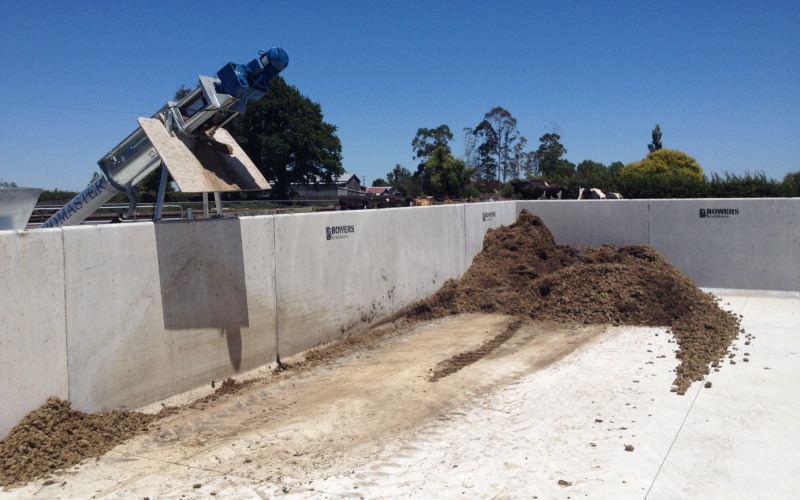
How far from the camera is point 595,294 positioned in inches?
430

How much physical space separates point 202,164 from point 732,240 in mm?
10777

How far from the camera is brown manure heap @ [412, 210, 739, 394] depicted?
9.40 meters

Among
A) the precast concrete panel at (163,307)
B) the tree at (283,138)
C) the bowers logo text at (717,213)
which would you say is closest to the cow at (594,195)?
the bowers logo text at (717,213)

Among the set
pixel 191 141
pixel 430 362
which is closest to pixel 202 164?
pixel 191 141

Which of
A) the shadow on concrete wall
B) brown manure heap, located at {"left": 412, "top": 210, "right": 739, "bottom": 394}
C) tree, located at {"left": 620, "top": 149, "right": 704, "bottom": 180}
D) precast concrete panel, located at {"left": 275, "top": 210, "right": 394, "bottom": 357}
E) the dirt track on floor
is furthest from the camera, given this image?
tree, located at {"left": 620, "top": 149, "right": 704, "bottom": 180}

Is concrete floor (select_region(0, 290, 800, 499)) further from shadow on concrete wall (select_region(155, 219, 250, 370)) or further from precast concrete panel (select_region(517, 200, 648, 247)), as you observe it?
precast concrete panel (select_region(517, 200, 648, 247))

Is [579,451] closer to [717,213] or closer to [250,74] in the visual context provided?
[250,74]

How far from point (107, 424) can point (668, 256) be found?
1185 centimetres

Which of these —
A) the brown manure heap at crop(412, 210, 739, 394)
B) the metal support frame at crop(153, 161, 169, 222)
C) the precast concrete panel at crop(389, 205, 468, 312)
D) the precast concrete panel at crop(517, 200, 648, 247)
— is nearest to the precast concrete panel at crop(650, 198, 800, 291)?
the precast concrete panel at crop(517, 200, 648, 247)

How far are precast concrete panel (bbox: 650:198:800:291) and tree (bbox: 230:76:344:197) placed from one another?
45652 mm

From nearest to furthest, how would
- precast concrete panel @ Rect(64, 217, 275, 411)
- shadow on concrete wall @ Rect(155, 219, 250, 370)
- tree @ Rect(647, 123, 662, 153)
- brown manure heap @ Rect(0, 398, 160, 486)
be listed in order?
brown manure heap @ Rect(0, 398, 160, 486) < precast concrete panel @ Rect(64, 217, 275, 411) < shadow on concrete wall @ Rect(155, 219, 250, 370) < tree @ Rect(647, 123, 662, 153)

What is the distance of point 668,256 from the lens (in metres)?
13.8

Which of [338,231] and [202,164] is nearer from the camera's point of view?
[202,164]

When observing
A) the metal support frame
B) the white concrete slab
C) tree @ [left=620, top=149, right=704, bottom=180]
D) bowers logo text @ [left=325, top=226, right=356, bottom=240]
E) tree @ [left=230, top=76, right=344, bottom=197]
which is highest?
tree @ [left=230, top=76, right=344, bottom=197]
